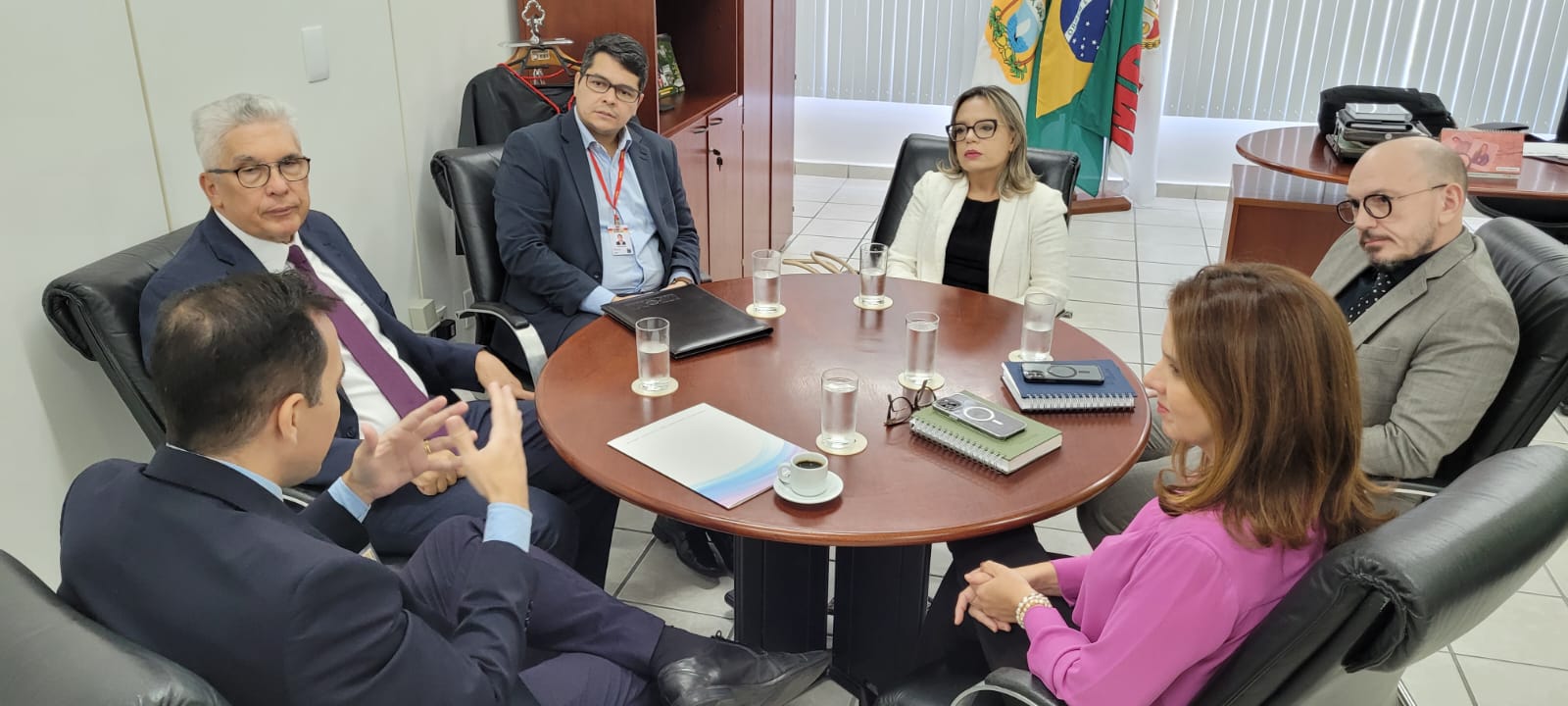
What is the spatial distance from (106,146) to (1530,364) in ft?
9.74

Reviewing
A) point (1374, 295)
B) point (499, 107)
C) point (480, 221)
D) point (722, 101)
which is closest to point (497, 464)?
point (480, 221)

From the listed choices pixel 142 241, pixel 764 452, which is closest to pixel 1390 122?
pixel 764 452

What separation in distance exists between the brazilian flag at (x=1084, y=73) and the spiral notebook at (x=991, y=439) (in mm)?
4608

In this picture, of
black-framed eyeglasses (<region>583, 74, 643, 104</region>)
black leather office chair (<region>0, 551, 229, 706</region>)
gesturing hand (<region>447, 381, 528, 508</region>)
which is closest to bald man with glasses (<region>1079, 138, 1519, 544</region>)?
gesturing hand (<region>447, 381, 528, 508</region>)

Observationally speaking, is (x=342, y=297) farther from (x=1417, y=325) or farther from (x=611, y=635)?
(x=1417, y=325)

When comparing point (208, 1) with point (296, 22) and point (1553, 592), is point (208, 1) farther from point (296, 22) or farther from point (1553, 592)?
point (1553, 592)

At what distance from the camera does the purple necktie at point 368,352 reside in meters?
2.30

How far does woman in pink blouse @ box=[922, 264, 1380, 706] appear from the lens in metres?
1.29

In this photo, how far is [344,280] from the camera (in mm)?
2471

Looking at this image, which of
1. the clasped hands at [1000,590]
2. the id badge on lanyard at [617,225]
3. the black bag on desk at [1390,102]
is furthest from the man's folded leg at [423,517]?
the black bag on desk at [1390,102]

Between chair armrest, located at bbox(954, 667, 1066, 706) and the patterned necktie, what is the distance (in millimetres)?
1405

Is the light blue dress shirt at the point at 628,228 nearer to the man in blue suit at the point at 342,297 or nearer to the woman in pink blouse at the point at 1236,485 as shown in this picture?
the man in blue suit at the point at 342,297

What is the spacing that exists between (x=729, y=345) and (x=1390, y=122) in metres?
3.21

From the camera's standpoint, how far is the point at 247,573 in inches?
45.8
